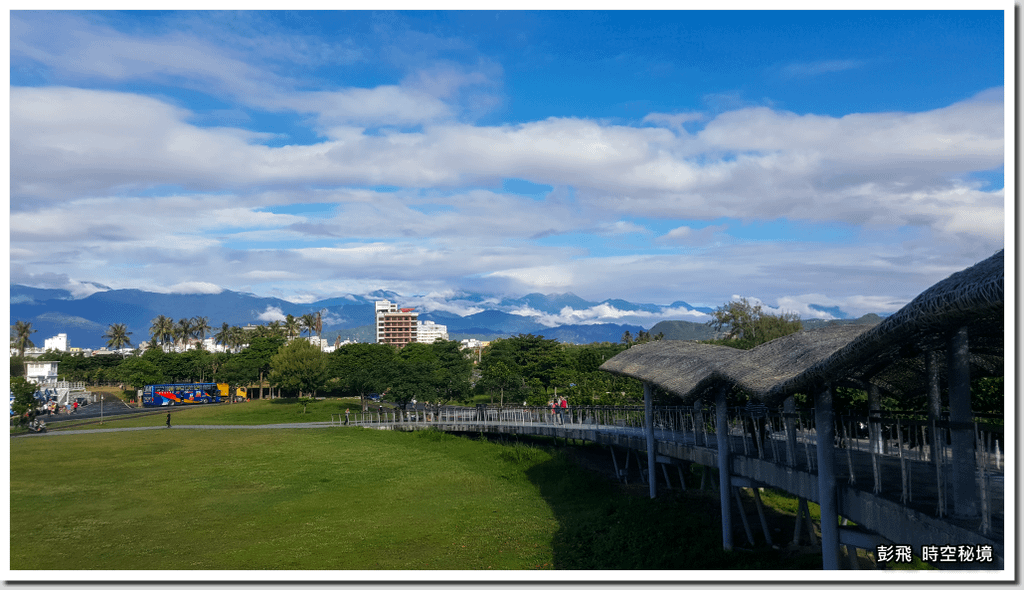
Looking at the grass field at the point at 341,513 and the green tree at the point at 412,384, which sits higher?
the green tree at the point at 412,384

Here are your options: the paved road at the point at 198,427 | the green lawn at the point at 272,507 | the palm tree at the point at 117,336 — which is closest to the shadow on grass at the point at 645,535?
the green lawn at the point at 272,507

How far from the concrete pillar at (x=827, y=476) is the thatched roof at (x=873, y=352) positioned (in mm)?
327

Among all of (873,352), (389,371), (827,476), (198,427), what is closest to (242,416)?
(198,427)

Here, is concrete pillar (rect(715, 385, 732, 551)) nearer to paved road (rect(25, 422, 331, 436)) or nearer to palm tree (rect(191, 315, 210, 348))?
paved road (rect(25, 422, 331, 436))

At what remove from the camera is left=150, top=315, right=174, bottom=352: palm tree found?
10662cm

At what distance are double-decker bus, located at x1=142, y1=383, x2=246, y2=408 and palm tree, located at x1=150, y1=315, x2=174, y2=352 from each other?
126 ft

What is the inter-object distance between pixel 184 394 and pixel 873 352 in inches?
2919

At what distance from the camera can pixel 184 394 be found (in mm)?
71625

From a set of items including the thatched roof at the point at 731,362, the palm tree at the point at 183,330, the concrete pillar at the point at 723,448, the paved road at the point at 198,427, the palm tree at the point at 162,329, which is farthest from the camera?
the palm tree at the point at 183,330

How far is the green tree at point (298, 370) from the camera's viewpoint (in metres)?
64.2

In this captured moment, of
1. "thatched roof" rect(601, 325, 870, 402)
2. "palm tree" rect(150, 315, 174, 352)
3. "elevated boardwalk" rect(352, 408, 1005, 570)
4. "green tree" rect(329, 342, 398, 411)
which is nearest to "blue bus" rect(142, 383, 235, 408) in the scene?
"green tree" rect(329, 342, 398, 411)

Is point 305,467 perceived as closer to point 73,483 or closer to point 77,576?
point 73,483

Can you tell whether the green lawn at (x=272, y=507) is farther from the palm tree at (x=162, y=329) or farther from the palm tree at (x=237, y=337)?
the palm tree at (x=237, y=337)

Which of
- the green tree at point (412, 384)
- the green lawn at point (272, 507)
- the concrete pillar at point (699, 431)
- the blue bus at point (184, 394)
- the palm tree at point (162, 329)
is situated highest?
the palm tree at point (162, 329)
